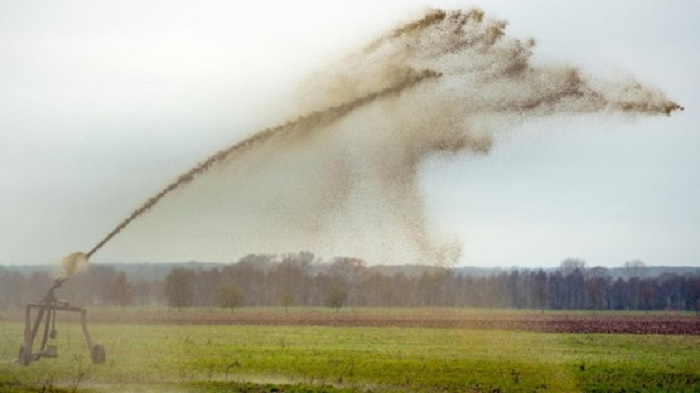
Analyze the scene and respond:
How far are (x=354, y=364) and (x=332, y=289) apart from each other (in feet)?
269

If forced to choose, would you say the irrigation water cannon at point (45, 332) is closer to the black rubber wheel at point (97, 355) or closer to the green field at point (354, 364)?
the black rubber wheel at point (97, 355)

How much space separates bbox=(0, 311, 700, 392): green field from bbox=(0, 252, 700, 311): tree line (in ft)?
87.1

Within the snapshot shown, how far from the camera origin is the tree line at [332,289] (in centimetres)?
9553

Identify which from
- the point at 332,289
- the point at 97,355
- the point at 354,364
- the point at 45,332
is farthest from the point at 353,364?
the point at 332,289

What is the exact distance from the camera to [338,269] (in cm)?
15550

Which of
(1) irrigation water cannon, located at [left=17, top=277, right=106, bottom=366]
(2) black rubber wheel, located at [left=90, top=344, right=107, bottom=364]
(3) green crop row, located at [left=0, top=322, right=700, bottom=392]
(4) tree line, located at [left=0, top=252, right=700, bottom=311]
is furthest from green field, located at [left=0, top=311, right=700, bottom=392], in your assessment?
(4) tree line, located at [left=0, top=252, right=700, bottom=311]

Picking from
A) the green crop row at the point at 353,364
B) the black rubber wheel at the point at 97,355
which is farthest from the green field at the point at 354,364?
the black rubber wheel at the point at 97,355

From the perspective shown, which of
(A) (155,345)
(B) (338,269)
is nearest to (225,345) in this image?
(A) (155,345)

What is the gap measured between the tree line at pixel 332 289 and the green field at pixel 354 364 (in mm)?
26559

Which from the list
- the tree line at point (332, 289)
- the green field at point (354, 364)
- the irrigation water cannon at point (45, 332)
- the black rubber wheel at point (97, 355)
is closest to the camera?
the green field at point (354, 364)

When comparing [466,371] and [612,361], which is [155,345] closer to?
[466,371]

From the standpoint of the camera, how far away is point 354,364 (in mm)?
32906

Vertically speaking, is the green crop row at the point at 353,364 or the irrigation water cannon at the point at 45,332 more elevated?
the irrigation water cannon at the point at 45,332

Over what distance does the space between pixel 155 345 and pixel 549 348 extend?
20.6m
